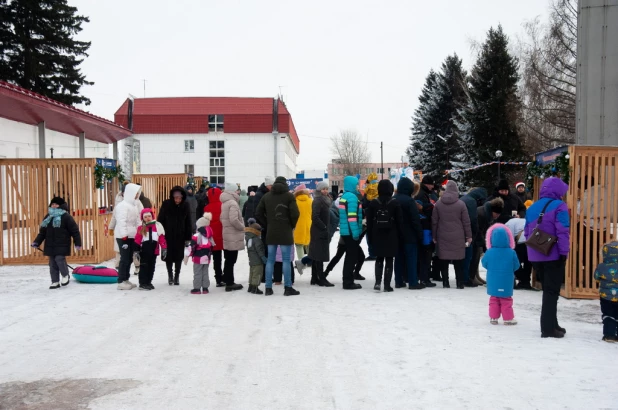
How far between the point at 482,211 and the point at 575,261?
2.25 metres

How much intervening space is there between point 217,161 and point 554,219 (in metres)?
62.1

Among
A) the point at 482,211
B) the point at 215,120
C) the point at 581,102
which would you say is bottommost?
the point at 482,211

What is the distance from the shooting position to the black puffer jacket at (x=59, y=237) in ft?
38.0

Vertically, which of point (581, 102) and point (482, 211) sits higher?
point (581, 102)

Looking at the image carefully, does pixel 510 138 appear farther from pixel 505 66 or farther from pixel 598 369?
Answer: pixel 598 369

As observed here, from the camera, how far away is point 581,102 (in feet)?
51.2


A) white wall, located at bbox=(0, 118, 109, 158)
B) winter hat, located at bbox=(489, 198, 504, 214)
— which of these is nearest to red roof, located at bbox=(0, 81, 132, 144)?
white wall, located at bbox=(0, 118, 109, 158)

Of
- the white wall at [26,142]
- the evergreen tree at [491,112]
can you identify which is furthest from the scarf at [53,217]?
the evergreen tree at [491,112]

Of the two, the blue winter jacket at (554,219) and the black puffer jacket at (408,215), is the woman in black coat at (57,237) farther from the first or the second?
the blue winter jacket at (554,219)

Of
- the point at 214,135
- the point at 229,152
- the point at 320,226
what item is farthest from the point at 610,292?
the point at 214,135

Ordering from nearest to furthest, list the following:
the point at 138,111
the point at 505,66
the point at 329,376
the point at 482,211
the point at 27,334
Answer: the point at 329,376 → the point at 27,334 → the point at 482,211 → the point at 505,66 → the point at 138,111

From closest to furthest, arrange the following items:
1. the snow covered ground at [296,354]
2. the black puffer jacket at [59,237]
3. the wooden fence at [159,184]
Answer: the snow covered ground at [296,354]
the black puffer jacket at [59,237]
the wooden fence at [159,184]

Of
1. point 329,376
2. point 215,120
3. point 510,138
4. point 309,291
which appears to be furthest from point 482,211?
point 215,120

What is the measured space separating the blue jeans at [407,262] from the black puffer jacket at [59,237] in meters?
5.74
